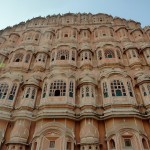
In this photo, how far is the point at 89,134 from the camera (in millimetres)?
14023

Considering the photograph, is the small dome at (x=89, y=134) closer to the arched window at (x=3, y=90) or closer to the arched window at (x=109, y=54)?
the arched window at (x=3, y=90)

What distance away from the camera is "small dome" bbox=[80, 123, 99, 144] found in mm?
13570

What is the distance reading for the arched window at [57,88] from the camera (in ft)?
56.3

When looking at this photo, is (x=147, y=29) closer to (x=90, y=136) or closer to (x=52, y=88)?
(x=52, y=88)

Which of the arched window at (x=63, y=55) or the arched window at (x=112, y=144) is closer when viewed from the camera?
the arched window at (x=112, y=144)

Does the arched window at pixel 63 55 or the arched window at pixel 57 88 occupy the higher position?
the arched window at pixel 63 55

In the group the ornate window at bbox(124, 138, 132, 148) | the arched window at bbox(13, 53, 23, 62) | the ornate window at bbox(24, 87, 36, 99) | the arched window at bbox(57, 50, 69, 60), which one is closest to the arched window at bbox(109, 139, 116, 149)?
the ornate window at bbox(124, 138, 132, 148)

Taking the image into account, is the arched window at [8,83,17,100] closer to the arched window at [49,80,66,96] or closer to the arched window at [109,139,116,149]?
the arched window at [49,80,66,96]

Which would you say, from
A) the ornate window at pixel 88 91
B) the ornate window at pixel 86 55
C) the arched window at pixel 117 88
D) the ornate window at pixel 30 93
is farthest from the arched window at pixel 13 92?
the arched window at pixel 117 88

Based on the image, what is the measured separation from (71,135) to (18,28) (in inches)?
844

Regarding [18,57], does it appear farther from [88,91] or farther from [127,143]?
[127,143]

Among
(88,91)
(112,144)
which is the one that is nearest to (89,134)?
(112,144)

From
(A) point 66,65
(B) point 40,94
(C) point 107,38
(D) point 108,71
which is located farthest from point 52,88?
(C) point 107,38

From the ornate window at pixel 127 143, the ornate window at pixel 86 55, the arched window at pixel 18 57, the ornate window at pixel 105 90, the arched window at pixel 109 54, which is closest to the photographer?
the ornate window at pixel 127 143
